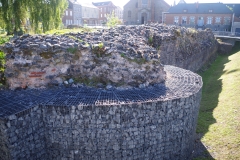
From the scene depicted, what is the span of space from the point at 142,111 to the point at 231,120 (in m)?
4.84

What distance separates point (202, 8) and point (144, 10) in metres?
10.9

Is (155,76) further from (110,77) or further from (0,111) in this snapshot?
(0,111)

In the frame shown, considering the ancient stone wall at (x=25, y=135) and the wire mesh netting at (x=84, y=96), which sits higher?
the wire mesh netting at (x=84, y=96)

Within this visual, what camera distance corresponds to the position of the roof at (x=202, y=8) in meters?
38.7

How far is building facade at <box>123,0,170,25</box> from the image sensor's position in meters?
44.4

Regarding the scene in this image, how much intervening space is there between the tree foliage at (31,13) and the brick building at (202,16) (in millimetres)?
29096

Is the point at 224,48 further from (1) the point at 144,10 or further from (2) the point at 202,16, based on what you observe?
(1) the point at 144,10

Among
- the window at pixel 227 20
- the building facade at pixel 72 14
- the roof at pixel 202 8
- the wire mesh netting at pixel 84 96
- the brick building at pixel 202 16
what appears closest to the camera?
the wire mesh netting at pixel 84 96

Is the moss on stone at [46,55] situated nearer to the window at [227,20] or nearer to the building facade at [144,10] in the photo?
the window at [227,20]

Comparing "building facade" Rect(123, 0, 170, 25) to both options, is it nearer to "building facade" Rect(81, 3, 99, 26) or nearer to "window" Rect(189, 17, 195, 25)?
"window" Rect(189, 17, 195, 25)

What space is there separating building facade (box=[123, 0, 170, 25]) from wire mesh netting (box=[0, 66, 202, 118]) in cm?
3976

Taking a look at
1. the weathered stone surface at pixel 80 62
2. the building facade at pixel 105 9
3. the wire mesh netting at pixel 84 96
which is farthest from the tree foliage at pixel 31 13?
the building facade at pixel 105 9

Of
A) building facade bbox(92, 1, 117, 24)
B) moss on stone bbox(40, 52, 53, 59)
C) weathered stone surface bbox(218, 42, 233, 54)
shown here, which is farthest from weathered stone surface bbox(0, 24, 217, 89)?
building facade bbox(92, 1, 117, 24)

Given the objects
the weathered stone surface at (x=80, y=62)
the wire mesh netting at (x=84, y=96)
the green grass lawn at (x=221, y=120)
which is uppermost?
the weathered stone surface at (x=80, y=62)
